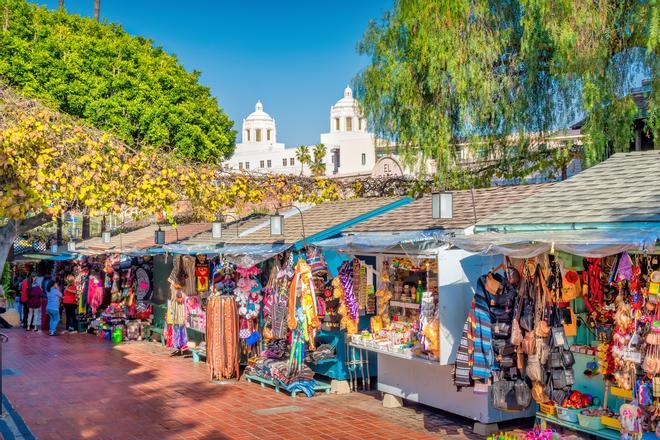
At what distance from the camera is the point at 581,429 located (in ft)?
23.0

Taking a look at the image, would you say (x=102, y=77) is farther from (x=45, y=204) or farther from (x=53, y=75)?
(x=45, y=204)

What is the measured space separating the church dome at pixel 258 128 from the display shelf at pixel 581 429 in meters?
118

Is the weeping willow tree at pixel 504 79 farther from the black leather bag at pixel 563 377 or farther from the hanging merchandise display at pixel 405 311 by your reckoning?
the black leather bag at pixel 563 377

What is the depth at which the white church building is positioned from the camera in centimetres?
7075

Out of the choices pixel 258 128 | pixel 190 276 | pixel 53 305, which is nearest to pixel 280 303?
pixel 190 276

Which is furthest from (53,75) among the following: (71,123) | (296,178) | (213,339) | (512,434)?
(512,434)

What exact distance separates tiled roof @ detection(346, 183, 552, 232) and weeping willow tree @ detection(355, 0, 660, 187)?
340cm

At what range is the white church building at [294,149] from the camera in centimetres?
7075

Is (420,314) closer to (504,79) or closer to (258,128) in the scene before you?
(504,79)

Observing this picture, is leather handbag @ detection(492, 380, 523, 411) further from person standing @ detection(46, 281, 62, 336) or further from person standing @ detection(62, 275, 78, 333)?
person standing @ detection(62, 275, 78, 333)

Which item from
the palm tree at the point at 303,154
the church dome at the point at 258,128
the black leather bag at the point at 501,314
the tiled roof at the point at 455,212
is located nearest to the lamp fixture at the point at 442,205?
the tiled roof at the point at 455,212

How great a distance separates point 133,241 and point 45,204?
9.23 m

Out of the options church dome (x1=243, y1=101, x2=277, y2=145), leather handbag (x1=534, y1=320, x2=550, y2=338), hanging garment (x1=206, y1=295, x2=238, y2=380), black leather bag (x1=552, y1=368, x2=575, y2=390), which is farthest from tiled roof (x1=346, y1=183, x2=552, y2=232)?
church dome (x1=243, y1=101, x2=277, y2=145)

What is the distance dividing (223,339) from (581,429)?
7115 mm
